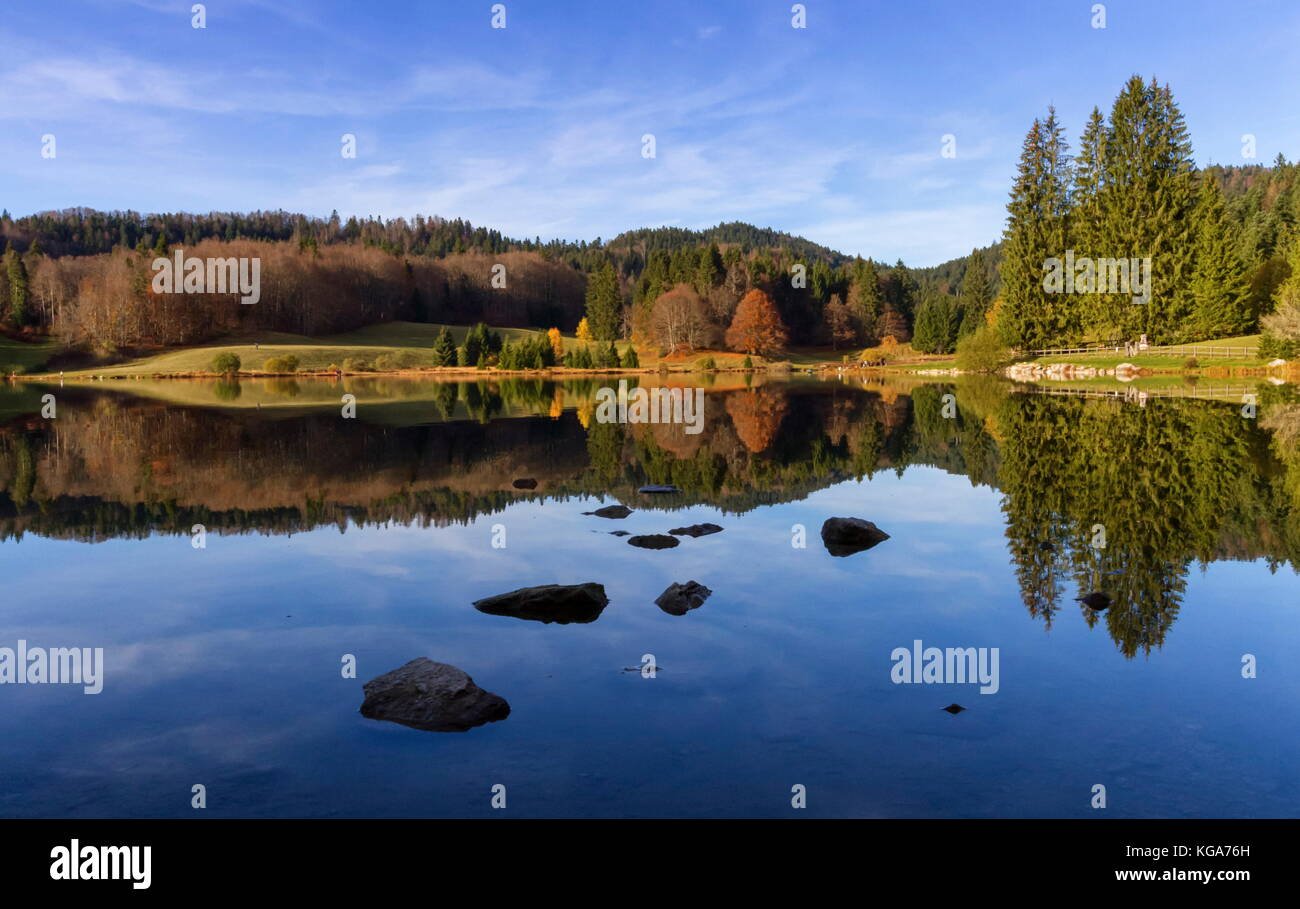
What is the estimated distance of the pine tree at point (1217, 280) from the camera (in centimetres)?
6344

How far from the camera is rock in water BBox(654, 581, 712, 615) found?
30.3ft

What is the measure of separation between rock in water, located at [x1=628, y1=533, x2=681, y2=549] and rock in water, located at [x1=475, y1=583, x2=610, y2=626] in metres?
2.96

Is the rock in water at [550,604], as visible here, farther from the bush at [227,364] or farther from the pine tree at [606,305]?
the pine tree at [606,305]

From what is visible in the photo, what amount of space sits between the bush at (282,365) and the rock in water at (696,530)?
90726 millimetres

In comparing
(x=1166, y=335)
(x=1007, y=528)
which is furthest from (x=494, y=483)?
(x=1166, y=335)

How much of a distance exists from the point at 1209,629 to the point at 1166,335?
67583 millimetres

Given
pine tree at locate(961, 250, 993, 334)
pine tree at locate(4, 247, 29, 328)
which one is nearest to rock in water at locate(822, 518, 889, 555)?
pine tree at locate(961, 250, 993, 334)

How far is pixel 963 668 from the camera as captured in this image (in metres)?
7.53

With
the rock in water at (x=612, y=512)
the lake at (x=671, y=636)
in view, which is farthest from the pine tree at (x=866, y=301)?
the rock in water at (x=612, y=512)

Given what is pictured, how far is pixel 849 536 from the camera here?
40.4 ft

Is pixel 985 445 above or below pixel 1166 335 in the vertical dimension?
below
